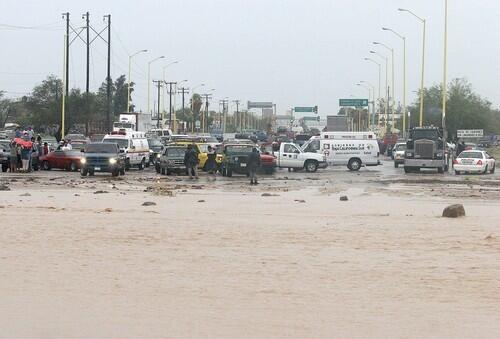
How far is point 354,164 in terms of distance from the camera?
51.5 metres

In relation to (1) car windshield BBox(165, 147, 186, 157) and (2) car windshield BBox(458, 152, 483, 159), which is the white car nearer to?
(2) car windshield BBox(458, 152, 483, 159)

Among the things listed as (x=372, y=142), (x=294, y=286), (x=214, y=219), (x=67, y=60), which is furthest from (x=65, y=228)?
(x=67, y=60)

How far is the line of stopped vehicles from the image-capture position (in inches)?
1607

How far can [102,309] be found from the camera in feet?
32.0

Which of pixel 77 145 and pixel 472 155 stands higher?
pixel 77 145

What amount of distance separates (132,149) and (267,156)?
313 inches

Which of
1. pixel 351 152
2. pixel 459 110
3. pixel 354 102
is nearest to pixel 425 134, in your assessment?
pixel 351 152

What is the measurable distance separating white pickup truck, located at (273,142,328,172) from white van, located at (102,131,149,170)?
7.74 metres

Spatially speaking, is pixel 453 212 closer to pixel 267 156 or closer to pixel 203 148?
pixel 267 156

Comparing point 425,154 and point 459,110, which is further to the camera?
point 459,110

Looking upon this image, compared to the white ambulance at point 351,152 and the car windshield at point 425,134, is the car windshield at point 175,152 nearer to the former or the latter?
the white ambulance at point 351,152

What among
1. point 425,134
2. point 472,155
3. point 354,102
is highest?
point 354,102

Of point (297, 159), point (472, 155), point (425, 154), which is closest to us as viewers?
point (472, 155)

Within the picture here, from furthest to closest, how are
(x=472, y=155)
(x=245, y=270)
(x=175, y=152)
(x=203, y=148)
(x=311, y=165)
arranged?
1. (x=311, y=165)
2. (x=203, y=148)
3. (x=472, y=155)
4. (x=175, y=152)
5. (x=245, y=270)
